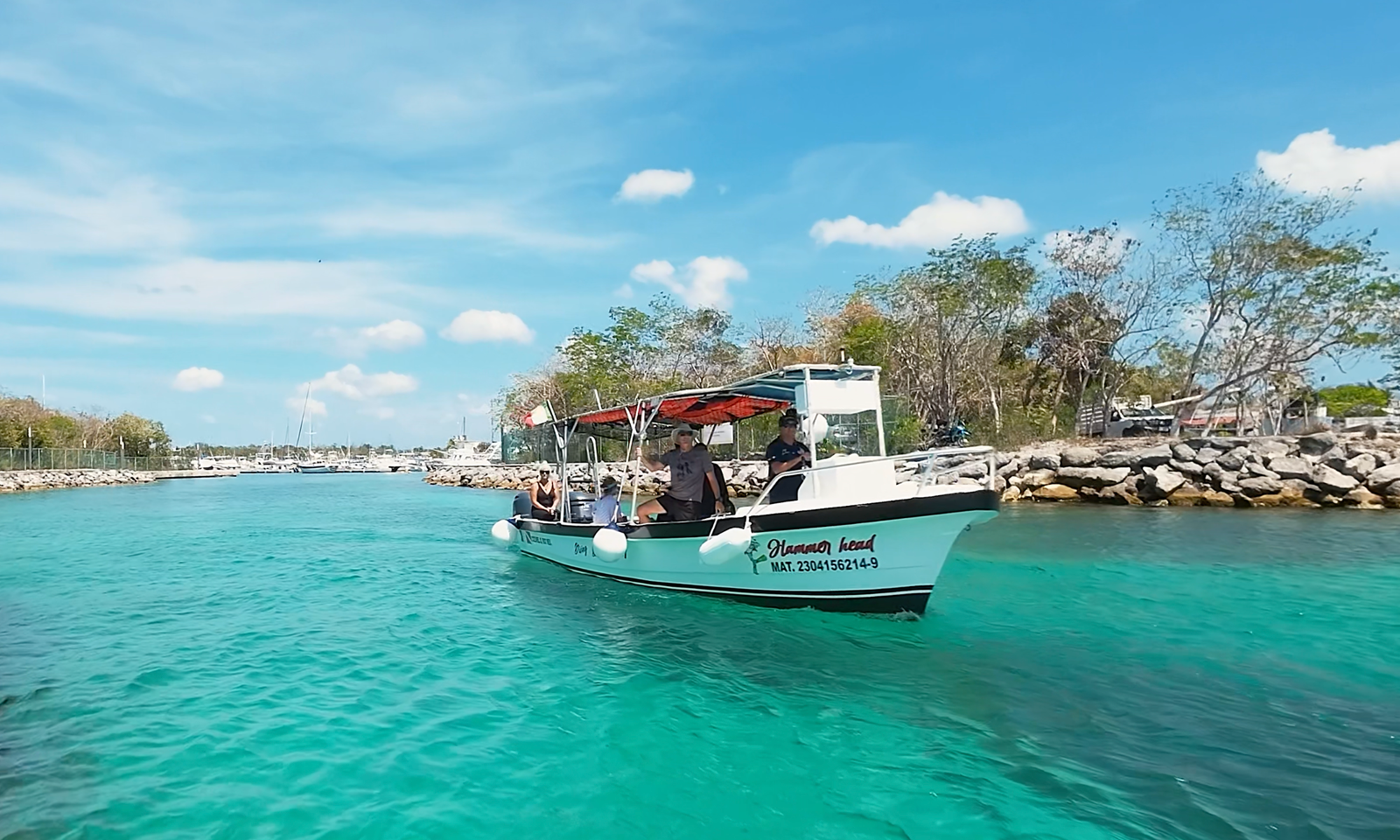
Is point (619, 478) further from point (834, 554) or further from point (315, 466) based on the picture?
point (315, 466)

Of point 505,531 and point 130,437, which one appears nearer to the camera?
point 505,531

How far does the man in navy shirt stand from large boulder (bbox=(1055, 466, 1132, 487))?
18.1m

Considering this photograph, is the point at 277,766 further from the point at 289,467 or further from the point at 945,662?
the point at 289,467

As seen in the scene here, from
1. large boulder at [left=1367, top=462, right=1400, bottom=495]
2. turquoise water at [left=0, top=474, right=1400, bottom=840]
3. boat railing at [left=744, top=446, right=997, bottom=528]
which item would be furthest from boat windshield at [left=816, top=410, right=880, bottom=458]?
large boulder at [left=1367, top=462, right=1400, bottom=495]

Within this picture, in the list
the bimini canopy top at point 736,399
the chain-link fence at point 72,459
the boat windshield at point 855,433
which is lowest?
the boat windshield at point 855,433

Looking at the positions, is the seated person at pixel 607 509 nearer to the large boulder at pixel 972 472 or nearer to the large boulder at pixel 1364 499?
the large boulder at pixel 972 472

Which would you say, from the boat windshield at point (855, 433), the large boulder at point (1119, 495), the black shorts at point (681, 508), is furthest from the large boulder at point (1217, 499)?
the black shorts at point (681, 508)

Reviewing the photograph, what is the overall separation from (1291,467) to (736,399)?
62.3 ft

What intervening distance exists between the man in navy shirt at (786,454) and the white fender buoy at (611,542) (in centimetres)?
239

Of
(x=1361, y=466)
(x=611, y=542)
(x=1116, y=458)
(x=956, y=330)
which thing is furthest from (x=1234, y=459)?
(x=611, y=542)

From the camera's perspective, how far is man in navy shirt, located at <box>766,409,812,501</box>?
1086 cm

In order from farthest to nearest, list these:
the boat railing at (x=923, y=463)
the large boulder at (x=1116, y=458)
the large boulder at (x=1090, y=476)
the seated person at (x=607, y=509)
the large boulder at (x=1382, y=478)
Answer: the large boulder at (x=1116, y=458), the large boulder at (x=1090, y=476), the large boulder at (x=1382, y=478), the seated person at (x=607, y=509), the boat railing at (x=923, y=463)

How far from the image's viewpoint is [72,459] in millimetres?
64500

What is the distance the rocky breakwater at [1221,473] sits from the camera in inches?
862
